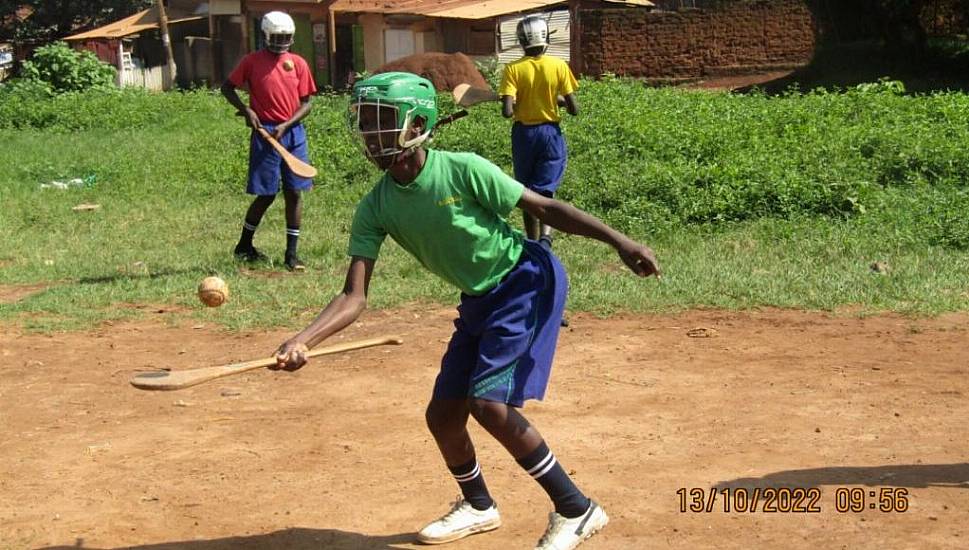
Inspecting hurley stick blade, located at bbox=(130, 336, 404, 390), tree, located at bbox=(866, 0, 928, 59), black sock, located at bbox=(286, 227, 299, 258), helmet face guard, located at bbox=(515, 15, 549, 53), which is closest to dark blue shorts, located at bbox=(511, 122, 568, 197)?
helmet face guard, located at bbox=(515, 15, 549, 53)

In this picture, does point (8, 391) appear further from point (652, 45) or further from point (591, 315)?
point (652, 45)

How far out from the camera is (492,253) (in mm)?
4223

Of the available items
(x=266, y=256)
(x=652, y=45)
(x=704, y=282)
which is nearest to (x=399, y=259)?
(x=266, y=256)

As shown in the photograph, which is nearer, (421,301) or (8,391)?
(8,391)

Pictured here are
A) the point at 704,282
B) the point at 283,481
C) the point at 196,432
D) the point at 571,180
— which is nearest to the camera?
the point at 283,481

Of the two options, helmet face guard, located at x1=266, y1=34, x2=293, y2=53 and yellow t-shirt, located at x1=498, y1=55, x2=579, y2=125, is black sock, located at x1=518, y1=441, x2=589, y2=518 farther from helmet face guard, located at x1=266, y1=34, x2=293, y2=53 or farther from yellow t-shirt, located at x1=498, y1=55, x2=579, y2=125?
helmet face guard, located at x1=266, y1=34, x2=293, y2=53

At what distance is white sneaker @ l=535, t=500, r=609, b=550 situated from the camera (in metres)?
4.25

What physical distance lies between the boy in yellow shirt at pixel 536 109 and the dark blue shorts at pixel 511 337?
4236 mm

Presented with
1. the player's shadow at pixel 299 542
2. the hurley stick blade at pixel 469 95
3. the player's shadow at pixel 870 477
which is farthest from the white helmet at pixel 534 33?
the player's shadow at pixel 299 542

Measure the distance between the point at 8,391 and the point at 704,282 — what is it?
4.51 metres

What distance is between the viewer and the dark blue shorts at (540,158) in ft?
28.1

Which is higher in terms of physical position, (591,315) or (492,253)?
(492,253)
